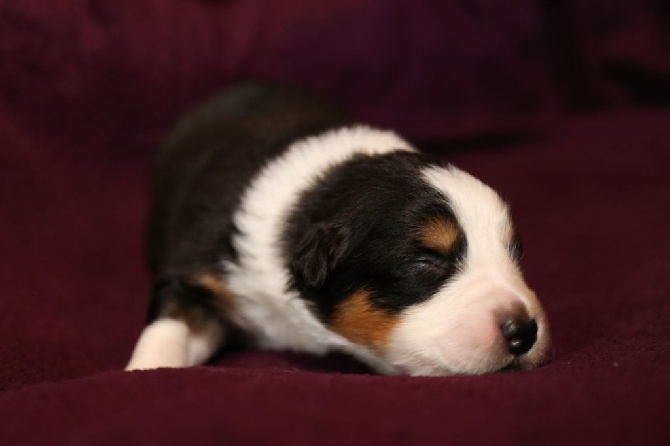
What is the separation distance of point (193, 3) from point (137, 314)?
6.44ft

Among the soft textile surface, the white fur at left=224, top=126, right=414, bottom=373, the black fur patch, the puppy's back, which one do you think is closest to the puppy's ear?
the black fur patch

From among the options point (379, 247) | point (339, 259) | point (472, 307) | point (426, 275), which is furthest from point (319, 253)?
point (472, 307)

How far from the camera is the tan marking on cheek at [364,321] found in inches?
91.3

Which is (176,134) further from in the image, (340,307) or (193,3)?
(340,307)

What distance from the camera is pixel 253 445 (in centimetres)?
170

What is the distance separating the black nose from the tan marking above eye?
0.28 m

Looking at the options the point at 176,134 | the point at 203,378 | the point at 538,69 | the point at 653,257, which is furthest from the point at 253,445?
the point at 538,69

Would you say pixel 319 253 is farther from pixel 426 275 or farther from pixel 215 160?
pixel 215 160

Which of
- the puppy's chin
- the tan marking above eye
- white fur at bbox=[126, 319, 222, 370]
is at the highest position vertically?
the tan marking above eye

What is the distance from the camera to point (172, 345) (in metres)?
2.64

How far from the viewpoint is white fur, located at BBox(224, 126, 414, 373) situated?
263 centimetres

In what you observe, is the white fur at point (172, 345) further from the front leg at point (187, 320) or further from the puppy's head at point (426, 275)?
the puppy's head at point (426, 275)

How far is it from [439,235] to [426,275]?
12 cm

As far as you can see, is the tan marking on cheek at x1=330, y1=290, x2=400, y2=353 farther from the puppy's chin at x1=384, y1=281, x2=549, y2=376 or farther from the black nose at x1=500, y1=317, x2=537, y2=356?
the black nose at x1=500, y1=317, x2=537, y2=356
